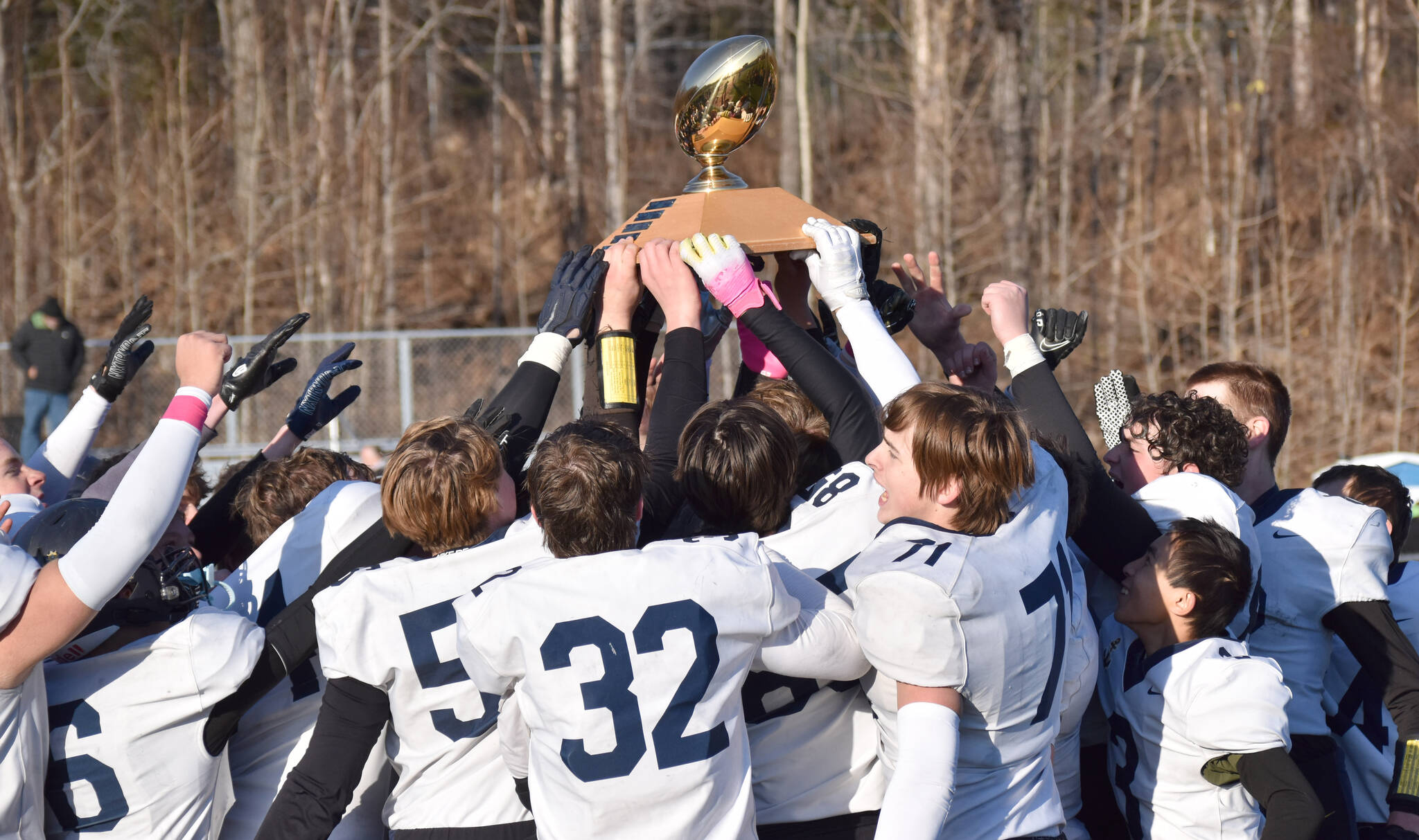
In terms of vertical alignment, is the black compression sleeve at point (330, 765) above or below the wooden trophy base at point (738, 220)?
below

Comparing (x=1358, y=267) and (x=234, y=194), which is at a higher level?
(x=234, y=194)

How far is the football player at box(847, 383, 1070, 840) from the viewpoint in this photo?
1.97 metres

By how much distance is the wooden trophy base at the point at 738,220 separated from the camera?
281cm

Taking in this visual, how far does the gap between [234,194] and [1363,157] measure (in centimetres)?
1563

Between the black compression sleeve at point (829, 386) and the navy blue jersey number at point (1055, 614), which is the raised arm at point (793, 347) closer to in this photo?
the black compression sleeve at point (829, 386)

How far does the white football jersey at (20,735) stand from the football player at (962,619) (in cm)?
150

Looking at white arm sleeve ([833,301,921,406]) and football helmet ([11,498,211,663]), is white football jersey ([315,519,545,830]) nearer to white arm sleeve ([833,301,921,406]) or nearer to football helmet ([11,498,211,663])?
football helmet ([11,498,211,663])

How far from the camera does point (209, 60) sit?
775 inches

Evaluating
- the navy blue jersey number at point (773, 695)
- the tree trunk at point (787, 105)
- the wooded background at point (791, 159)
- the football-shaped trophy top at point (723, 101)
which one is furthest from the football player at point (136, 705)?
the tree trunk at point (787, 105)

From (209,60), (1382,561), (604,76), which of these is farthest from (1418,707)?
(209,60)

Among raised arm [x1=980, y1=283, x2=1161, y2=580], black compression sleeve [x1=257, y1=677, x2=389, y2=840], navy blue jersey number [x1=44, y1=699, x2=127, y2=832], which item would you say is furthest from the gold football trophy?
navy blue jersey number [x1=44, y1=699, x2=127, y2=832]

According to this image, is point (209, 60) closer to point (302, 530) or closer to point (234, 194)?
point (234, 194)

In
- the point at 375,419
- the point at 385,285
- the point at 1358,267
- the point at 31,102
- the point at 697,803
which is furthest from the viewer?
the point at 31,102

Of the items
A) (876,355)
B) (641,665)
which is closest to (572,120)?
(876,355)
